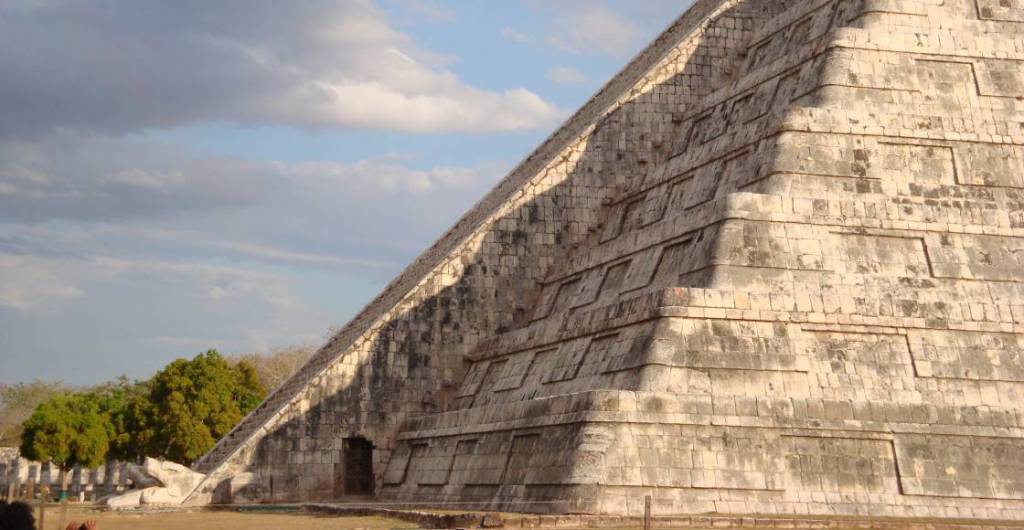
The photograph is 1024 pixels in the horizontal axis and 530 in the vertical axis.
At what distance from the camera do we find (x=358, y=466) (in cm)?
→ 2817

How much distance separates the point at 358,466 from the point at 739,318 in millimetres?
9836

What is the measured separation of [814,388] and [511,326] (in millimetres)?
9415

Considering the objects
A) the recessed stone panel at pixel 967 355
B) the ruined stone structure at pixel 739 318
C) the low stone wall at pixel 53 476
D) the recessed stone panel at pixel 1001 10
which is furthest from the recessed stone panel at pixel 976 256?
the low stone wall at pixel 53 476

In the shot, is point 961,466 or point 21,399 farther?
point 21,399

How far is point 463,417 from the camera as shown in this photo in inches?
987

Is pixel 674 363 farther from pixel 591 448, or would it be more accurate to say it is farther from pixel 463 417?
pixel 463 417

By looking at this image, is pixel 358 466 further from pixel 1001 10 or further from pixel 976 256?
pixel 1001 10

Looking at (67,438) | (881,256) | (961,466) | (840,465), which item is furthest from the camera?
(67,438)

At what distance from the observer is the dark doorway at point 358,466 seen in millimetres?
28000

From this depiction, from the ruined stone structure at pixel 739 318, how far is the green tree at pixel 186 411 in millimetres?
12449

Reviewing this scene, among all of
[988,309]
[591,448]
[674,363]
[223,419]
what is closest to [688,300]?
[674,363]

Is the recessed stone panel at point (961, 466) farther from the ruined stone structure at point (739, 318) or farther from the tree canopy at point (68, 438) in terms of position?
the tree canopy at point (68, 438)

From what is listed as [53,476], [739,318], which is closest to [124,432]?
[53,476]

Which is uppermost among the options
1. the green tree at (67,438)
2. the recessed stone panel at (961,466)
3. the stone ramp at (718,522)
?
the green tree at (67,438)
